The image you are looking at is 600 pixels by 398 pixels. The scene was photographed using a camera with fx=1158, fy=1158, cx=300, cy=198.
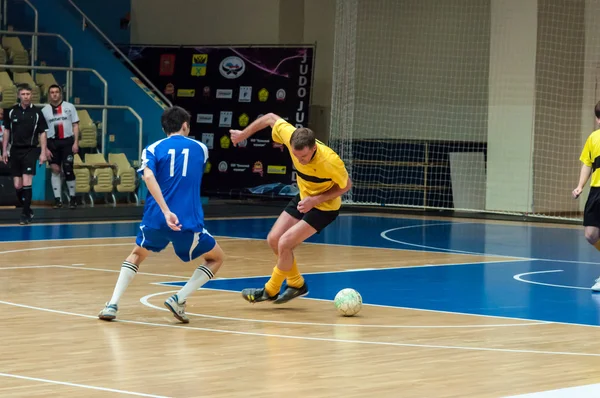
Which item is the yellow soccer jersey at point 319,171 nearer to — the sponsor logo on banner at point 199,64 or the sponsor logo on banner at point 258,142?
the sponsor logo on banner at point 258,142

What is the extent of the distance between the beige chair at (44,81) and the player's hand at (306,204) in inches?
591

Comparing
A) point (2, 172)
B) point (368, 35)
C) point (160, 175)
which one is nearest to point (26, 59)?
point (2, 172)

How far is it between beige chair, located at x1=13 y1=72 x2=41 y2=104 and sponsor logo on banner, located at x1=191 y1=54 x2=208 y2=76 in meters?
4.86

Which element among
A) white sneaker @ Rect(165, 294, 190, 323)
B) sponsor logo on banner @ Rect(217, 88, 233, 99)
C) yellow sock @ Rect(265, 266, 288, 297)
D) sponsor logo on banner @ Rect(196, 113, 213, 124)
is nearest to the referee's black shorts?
yellow sock @ Rect(265, 266, 288, 297)

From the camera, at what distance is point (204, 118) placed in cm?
2747

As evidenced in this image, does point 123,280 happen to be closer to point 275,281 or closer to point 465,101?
point 275,281

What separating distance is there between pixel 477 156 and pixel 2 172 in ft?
31.6

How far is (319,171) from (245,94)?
1694 centimetres

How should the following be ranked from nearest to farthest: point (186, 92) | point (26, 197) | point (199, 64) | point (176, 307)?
point (176, 307), point (26, 197), point (199, 64), point (186, 92)

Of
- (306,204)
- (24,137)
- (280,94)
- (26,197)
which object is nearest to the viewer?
(306,204)

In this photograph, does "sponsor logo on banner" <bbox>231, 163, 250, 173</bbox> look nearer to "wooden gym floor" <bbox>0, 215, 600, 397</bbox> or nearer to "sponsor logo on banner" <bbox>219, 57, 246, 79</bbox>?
"sponsor logo on banner" <bbox>219, 57, 246, 79</bbox>

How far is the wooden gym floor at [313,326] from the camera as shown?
Result: 7.09m

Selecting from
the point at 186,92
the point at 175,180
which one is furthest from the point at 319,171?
the point at 186,92

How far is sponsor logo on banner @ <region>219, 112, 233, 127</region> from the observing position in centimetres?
2702
